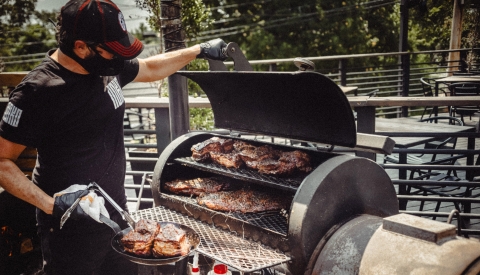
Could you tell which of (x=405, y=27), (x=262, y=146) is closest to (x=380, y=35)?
(x=405, y=27)

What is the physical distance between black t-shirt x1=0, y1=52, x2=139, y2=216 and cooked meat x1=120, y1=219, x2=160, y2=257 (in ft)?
1.51

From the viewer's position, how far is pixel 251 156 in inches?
129

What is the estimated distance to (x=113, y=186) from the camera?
2.91 metres

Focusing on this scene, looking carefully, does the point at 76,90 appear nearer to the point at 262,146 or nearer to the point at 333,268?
the point at 262,146

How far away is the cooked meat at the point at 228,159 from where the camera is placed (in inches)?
130

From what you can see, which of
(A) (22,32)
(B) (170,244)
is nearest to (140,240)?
(B) (170,244)

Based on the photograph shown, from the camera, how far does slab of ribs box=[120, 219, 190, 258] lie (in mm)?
2512

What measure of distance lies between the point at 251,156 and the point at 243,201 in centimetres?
39

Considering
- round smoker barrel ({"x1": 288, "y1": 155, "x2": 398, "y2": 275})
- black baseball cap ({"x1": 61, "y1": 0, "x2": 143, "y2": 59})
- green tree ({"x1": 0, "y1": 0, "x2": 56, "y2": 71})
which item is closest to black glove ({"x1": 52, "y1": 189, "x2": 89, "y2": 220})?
black baseball cap ({"x1": 61, "y1": 0, "x2": 143, "y2": 59})

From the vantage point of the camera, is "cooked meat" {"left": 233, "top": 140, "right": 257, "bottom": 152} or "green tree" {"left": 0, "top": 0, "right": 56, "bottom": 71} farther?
"green tree" {"left": 0, "top": 0, "right": 56, "bottom": 71}

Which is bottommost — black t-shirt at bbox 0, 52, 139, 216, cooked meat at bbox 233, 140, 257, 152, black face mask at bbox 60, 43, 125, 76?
cooked meat at bbox 233, 140, 257, 152

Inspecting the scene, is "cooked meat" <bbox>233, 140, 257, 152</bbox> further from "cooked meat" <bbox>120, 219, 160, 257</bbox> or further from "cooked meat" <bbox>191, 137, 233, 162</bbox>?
"cooked meat" <bbox>120, 219, 160, 257</bbox>

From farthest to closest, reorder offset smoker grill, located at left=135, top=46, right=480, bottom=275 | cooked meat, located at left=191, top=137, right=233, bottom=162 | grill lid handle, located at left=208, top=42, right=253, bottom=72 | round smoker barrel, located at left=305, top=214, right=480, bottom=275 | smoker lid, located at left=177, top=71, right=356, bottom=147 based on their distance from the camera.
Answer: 1. cooked meat, located at left=191, top=137, right=233, bottom=162
2. grill lid handle, located at left=208, top=42, right=253, bottom=72
3. smoker lid, located at left=177, top=71, right=356, bottom=147
4. offset smoker grill, located at left=135, top=46, right=480, bottom=275
5. round smoker barrel, located at left=305, top=214, right=480, bottom=275

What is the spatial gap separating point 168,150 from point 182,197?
18.8 inches
